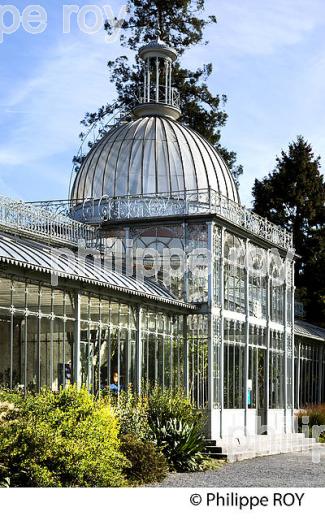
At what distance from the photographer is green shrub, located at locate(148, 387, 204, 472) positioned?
68.3ft

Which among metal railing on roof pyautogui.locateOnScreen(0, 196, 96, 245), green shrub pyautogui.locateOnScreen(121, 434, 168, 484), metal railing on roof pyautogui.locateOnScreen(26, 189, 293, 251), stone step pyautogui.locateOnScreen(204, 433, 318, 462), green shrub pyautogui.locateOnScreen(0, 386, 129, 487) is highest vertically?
metal railing on roof pyautogui.locateOnScreen(26, 189, 293, 251)

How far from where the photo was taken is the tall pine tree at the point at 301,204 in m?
47.6

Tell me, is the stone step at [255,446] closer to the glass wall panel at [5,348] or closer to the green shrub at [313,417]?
the green shrub at [313,417]

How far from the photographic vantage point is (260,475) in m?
20.1

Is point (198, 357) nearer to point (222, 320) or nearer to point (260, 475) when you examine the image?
point (222, 320)

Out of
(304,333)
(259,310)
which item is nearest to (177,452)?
(259,310)

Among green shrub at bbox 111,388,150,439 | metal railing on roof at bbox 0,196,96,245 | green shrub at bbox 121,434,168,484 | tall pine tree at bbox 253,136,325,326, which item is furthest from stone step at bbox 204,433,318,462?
tall pine tree at bbox 253,136,325,326

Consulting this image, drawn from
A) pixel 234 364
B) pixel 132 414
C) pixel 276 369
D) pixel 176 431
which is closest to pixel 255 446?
pixel 234 364

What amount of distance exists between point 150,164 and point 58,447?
16.7 meters

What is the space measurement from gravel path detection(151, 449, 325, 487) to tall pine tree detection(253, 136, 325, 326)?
23.5 metres

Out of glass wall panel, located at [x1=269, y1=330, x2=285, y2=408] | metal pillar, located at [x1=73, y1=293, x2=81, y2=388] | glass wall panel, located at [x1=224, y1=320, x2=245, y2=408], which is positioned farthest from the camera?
glass wall panel, located at [x1=269, y1=330, x2=285, y2=408]

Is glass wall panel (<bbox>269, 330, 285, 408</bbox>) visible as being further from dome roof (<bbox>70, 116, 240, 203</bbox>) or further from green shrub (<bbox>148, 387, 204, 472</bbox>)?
green shrub (<bbox>148, 387, 204, 472</bbox>)

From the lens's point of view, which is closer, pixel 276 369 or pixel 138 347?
pixel 138 347

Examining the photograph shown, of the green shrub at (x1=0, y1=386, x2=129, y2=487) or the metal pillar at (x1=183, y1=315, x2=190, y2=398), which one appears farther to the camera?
the metal pillar at (x1=183, y1=315, x2=190, y2=398)
